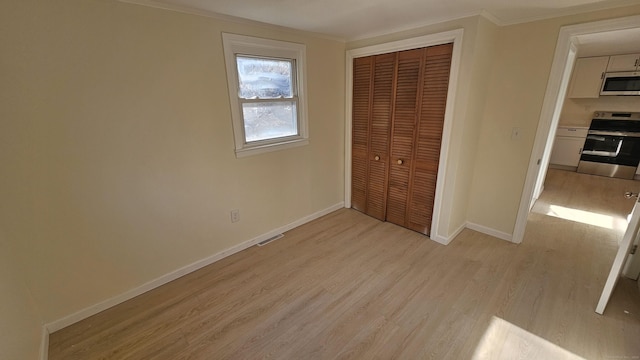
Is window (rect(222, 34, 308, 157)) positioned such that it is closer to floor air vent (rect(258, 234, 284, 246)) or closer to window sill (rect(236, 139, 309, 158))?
window sill (rect(236, 139, 309, 158))

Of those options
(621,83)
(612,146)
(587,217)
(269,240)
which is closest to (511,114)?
(587,217)

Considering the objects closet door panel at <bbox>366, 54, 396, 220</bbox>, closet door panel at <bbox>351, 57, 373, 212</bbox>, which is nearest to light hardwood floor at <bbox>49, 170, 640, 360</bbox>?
closet door panel at <bbox>366, 54, 396, 220</bbox>

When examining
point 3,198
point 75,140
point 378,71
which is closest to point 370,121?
point 378,71

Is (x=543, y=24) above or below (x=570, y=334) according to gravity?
above

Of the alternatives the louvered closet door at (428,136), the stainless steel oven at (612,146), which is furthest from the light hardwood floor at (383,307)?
the stainless steel oven at (612,146)

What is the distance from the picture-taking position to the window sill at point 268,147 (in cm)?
244

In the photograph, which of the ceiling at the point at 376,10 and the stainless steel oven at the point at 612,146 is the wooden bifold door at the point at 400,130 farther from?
the stainless steel oven at the point at 612,146

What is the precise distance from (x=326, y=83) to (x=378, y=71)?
1.95 ft

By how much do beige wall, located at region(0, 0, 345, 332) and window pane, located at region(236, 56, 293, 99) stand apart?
22 cm

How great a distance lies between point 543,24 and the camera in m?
2.24

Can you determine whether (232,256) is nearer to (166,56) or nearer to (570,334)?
(166,56)

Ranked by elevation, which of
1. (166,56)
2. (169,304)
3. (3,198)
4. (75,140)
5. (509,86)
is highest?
(166,56)

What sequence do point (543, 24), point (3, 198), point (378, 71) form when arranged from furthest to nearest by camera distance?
point (378, 71) → point (543, 24) → point (3, 198)

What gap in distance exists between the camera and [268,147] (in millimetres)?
2623
